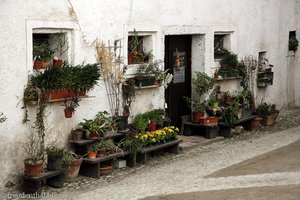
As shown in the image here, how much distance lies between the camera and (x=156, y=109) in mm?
11461

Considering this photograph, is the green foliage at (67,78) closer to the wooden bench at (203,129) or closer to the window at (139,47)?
the window at (139,47)

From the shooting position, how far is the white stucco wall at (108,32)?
8.42 m

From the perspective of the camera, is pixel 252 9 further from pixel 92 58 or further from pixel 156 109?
pixel 92 58

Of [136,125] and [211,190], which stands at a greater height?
[136,125]

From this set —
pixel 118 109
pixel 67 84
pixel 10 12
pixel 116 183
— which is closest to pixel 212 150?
pixel 118 109

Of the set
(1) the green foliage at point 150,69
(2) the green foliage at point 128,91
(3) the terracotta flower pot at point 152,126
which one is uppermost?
(1) the green foliage at point 150,69

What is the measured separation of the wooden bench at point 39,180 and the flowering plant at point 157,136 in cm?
200

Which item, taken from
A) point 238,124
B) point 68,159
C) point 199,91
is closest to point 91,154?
point 68,159

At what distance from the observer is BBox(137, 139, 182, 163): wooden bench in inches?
406

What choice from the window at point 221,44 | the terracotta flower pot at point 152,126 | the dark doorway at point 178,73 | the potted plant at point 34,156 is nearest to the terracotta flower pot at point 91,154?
the potted plant at point 34,156

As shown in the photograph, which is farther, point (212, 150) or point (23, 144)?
point (212, 150)

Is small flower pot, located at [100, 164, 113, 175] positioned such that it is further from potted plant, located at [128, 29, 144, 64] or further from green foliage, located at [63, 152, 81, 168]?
potted plant, located at [128, 29, 144, 64]

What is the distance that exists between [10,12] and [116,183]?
10.4ft

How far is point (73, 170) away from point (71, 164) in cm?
20
